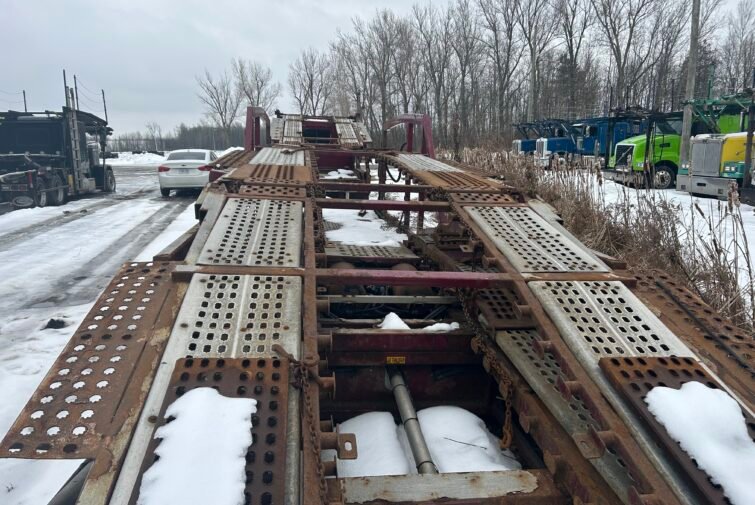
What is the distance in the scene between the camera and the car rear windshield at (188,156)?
15.1 metres

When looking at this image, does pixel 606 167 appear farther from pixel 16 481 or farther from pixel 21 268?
pixel 16 481

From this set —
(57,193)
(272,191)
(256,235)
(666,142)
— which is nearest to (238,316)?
(256,235)

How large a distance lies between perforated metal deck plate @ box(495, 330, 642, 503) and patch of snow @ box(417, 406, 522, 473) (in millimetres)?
520

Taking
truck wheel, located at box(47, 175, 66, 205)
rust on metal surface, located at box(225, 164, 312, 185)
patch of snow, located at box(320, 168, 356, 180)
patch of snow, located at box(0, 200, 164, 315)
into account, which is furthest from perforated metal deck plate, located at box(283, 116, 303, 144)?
truck wheel, located at box(47, 175, 66, 205)

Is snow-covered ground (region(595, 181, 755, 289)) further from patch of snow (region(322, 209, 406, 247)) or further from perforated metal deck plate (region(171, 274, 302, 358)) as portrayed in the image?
perforated metal deck plate (region(171, 274, 302, 358))

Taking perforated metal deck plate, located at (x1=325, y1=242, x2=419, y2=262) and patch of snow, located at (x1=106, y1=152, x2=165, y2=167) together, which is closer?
perforated metal deck plate, located at (x1=325, y1=242, x2=419, y2=262)

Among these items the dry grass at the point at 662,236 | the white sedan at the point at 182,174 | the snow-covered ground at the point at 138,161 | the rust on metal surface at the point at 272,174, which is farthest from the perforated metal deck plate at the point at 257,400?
the snow-covered ground at the point at 138,161

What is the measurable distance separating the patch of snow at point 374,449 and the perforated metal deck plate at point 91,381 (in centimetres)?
105

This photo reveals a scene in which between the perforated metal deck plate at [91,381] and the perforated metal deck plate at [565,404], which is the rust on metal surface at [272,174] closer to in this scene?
the perforated metal deck plate at [91,381]

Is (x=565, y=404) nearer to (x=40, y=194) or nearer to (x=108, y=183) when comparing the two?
(x=40, y=194)

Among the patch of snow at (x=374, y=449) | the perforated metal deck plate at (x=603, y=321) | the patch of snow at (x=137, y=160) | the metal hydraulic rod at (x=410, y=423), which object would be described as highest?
the patch of snow at (x=137, y=160)

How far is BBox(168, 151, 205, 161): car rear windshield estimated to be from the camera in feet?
49.7

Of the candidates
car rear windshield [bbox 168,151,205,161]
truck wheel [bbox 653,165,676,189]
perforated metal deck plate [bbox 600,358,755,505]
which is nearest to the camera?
perforated metal deck plate [bbox 600,358,755,505]

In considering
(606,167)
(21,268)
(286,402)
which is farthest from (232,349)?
(606,167)
